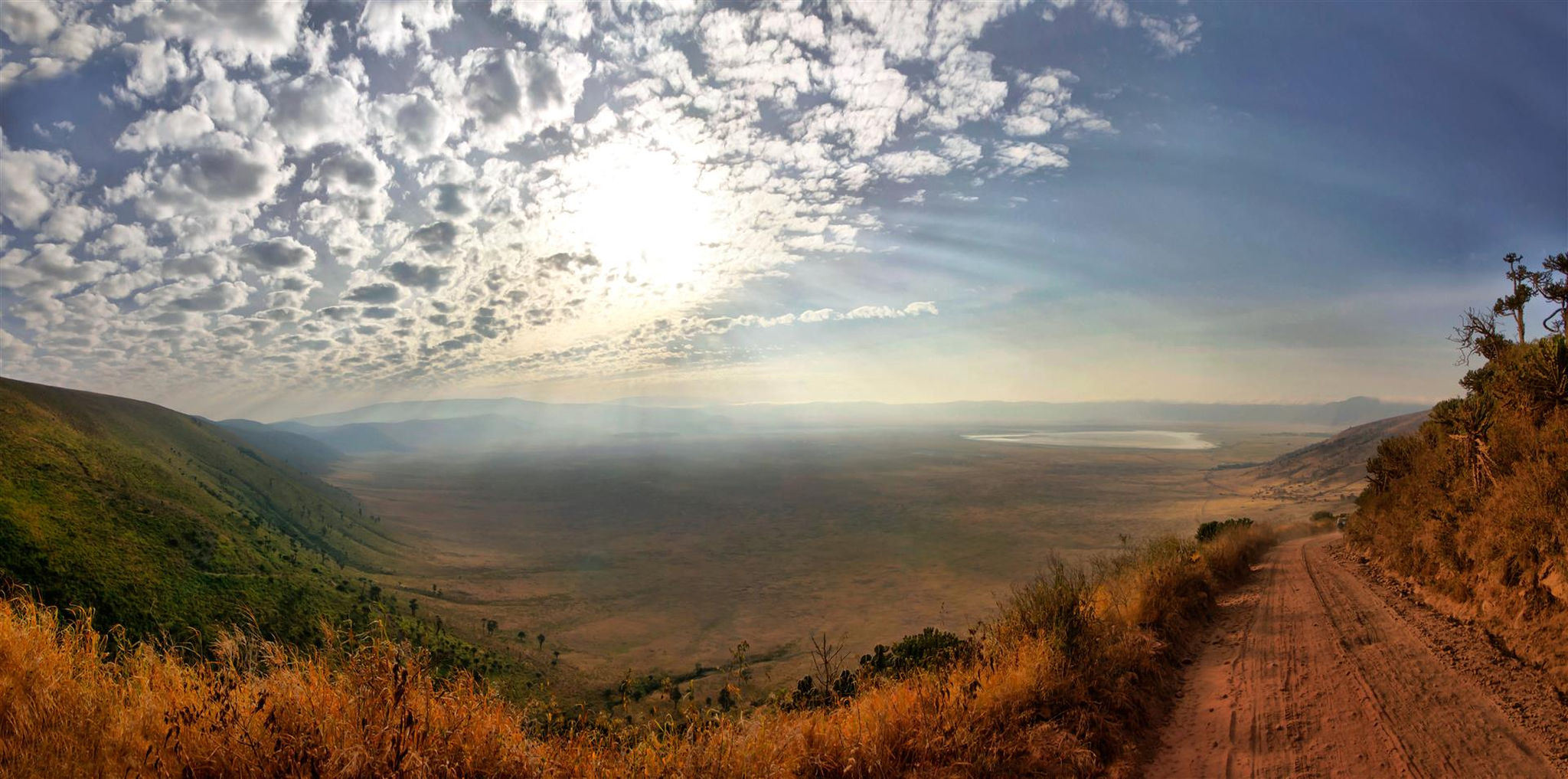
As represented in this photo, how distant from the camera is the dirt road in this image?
445cm

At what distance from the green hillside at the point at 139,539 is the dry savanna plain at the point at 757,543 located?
6.38 meters

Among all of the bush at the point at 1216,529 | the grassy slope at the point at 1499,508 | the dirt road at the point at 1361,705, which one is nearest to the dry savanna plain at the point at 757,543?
the bush at the point at 1216,529

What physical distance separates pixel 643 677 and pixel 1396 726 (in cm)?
2269

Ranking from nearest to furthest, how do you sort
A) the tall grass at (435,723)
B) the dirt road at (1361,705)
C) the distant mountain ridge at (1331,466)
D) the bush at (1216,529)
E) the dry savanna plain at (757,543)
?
the tall grass at (435,723) < the dirt road at (1361,705) < the bush at (1216,529) < the dry savanna plain at (757,543) < the distant mountain ridge at (1331,466)

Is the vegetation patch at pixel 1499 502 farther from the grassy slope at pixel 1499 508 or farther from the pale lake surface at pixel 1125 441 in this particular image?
the pale lake surface at pixel 1125 441

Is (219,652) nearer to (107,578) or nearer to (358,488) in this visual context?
(107,578)

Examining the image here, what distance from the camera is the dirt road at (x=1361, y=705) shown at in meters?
4.45

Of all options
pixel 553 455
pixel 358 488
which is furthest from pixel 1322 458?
pixel 553 455

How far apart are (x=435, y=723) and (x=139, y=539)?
22760 millimetres

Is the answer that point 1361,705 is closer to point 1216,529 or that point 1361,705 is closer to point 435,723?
point 435,723

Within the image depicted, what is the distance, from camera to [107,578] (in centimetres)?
1444

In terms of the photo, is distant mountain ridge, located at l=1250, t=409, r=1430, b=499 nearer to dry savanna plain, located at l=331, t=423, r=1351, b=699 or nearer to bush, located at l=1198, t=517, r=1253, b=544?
dry savanna plain, located at l=331, t=423, r=1351, b=699

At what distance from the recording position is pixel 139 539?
684 inches

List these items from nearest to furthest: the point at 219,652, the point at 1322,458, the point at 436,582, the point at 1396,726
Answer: the point at 219,652, the point at 1396,726, the point at 436,582, the point at 1322,458
